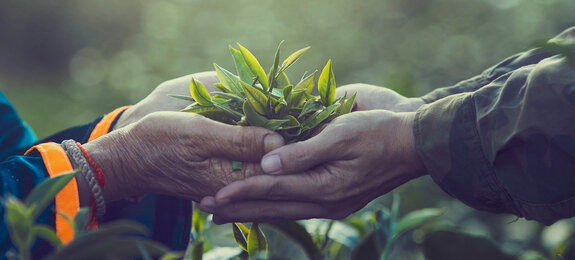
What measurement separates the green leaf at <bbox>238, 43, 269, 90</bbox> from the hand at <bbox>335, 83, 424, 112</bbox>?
50cm

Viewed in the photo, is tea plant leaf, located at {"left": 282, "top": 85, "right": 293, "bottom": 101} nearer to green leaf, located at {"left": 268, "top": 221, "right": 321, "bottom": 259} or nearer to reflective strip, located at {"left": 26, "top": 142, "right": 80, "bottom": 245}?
green leaf, located at {"left": 268, "top": 221, "right": 321, "bottom": 259}

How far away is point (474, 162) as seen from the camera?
1381mm

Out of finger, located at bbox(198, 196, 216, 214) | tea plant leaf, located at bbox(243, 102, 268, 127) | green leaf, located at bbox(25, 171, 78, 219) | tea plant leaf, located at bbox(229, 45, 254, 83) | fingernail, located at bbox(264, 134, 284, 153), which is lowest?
finger, located at bbox(198, 196, 216, 214)

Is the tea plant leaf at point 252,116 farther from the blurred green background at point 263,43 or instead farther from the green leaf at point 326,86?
the blurred green background at point 263,43

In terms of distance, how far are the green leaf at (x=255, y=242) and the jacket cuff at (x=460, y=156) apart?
0.48 m

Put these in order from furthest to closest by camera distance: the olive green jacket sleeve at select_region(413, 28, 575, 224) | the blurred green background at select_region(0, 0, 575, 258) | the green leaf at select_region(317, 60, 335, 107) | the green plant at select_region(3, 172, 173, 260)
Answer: the blurred green background at select_region(0, 0, 575, 258)
the green leaf at select_region(317, 60, 335, 107)
the olive green jacket sleeve at select_region(413, 28, 575, 224)
the green plant at select_region(3, 172, 173, 260)

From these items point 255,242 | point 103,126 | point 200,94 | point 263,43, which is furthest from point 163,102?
point 263,43

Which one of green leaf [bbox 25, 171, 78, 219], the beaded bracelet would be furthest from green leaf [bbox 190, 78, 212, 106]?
green leaf [bbox 25, 171, 78, 219]

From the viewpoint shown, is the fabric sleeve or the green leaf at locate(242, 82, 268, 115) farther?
the fabric sleeve

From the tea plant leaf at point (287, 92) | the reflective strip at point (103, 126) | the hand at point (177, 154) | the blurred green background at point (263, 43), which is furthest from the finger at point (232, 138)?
the blurred green background at point (263, 43)

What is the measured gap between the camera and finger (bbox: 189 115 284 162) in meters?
1.48

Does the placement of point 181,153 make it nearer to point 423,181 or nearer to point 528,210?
point 528,210

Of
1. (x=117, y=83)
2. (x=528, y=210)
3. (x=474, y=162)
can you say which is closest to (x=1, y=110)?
(x=474, y=162)

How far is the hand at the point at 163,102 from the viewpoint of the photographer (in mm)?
1839
